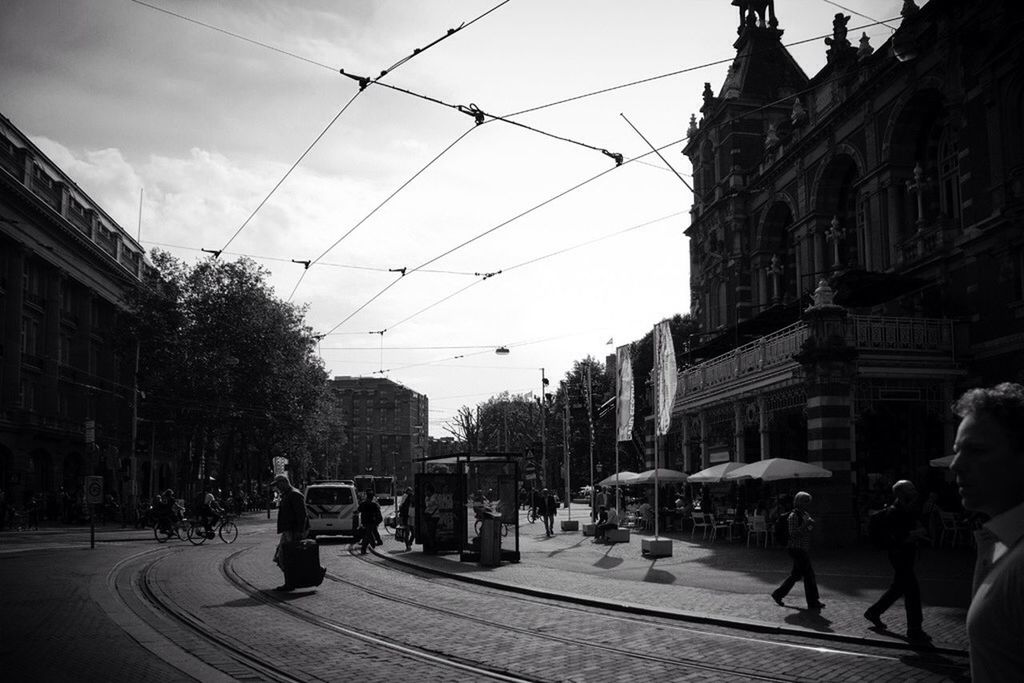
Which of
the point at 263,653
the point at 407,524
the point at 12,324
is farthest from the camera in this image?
the point at 12,324

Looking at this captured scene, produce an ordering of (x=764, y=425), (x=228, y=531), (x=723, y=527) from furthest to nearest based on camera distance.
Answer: (x=228, y=531), (x=723, y=527), (x=764, y=425)

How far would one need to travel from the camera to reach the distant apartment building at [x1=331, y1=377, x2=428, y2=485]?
167 meters

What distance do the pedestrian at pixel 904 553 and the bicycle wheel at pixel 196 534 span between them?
22610 millimetres

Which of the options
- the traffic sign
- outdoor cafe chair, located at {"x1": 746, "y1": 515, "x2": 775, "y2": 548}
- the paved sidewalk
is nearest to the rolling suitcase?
the paved sidewalk

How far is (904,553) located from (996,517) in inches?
355

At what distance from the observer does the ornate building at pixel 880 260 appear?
23375mm

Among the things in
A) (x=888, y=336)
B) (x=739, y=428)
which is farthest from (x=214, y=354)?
(x=888, y=336)

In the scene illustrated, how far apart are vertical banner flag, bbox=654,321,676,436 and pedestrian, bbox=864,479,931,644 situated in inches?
476

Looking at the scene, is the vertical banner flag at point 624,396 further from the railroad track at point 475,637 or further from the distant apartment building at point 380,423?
the distant apartment building at point 380,423

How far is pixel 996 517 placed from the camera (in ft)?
8.13

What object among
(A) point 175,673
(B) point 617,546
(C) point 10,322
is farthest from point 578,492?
(A) point 175,673

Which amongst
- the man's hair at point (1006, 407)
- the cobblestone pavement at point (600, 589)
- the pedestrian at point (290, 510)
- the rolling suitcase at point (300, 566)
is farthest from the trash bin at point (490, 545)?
the man's hair at point (1006, 407)

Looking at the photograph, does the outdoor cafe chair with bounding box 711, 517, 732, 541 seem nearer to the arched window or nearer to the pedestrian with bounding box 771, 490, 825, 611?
the arched window

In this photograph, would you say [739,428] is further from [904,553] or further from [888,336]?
[904,553]
